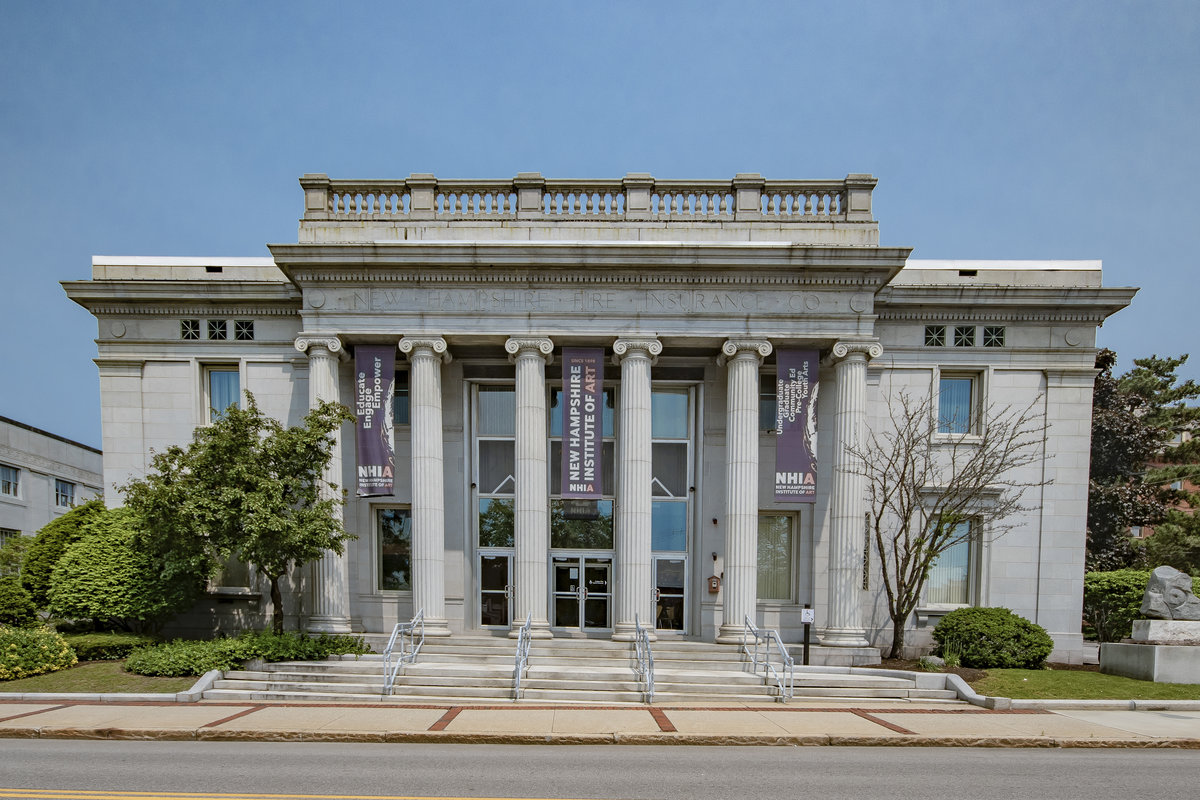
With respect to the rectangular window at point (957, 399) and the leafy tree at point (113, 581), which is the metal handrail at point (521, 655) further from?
the rectangular window at point (957, 399)

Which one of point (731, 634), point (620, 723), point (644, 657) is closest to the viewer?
point (620, 723)

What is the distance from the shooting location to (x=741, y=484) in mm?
17953

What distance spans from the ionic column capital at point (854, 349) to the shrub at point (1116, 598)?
10.2 metres

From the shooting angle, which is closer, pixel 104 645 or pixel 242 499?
pixel 242 499

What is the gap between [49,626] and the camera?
55.4 ft

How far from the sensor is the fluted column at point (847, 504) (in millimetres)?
17719

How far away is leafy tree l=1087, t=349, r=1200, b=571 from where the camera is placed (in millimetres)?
29969

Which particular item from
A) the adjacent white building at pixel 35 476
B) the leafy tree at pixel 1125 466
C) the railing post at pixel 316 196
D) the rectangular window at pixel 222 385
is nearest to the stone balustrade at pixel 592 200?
the railing post at pixel 316 196

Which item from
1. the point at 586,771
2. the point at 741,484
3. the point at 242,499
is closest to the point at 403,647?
the point at 242,499

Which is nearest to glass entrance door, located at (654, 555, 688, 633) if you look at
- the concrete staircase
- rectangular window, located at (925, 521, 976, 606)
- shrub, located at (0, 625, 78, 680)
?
the concrete staircase

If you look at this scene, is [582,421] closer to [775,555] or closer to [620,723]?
[775,555]

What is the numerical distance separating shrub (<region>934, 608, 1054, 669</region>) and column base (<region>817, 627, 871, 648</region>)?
185 cm

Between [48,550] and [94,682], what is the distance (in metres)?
5.00

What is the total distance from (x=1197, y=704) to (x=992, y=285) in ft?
35.1
